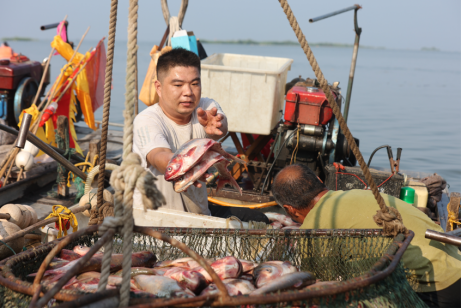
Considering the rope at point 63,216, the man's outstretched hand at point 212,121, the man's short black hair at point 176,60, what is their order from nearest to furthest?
1. the man's outstretched hand at point 212,121
2. the rope at point 63,216
3. the man's short black hair at point 176,60

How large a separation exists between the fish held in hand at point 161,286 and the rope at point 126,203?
30 centimetres

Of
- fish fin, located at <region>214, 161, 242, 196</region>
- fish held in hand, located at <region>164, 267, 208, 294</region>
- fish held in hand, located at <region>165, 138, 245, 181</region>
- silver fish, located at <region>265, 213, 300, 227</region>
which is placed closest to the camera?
fish held in hand, located at <region>164, 267, 208, 294</region>

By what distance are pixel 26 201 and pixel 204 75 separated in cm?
291

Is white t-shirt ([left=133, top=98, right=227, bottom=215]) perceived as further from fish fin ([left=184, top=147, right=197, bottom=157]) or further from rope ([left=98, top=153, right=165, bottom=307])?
rope ([left=98, top=153, right=165, bottom=307])

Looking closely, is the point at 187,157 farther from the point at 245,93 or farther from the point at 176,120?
the point at 245,93

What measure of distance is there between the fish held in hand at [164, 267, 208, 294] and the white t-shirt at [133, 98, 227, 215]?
3.22 feet

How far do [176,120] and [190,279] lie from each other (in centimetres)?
167

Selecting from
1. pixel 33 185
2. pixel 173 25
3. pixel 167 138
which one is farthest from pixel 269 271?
pixel 33 185

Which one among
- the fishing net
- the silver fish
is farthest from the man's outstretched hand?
the silver fish

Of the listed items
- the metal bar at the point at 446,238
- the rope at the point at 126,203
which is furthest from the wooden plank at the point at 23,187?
the metal bar at the point at 446,238

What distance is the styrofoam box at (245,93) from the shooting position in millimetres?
5234

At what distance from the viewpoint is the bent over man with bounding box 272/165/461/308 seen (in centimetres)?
245

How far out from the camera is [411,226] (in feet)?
8.32

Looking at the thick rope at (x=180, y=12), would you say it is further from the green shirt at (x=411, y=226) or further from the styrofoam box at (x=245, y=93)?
the green shirt at (x=411, y=226)
